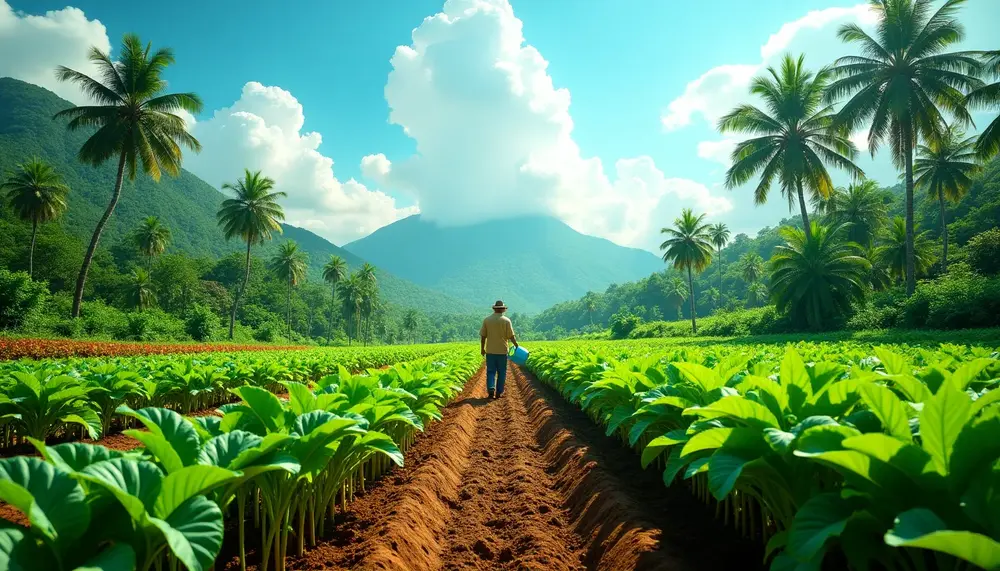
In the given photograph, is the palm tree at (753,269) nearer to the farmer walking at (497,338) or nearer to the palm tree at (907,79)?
the palm tree at (907,79)

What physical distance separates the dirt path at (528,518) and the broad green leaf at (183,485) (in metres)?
1.34

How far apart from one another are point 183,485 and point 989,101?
91.0 feet

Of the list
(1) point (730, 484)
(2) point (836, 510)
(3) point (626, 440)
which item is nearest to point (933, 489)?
(2) point (836, 510)

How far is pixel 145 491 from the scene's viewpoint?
1679 millimetres

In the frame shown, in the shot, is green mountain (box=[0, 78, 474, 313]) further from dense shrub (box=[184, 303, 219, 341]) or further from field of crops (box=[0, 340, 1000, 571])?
field of crops (box=[0, 340, 1000, 571])

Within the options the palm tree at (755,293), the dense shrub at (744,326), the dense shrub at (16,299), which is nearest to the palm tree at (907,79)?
the dense shrub at (744,326)

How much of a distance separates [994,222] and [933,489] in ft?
169

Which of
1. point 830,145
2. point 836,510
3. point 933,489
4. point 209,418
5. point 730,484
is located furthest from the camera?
point 830,145

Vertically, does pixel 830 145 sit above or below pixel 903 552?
above

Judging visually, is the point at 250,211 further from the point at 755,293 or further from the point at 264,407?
the point at 755,293

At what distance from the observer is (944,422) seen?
1619 millimetres

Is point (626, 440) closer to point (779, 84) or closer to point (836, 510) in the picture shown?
point (836, 510)

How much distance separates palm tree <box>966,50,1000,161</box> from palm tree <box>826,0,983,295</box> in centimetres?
33

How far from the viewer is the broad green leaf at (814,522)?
155 centimetres
